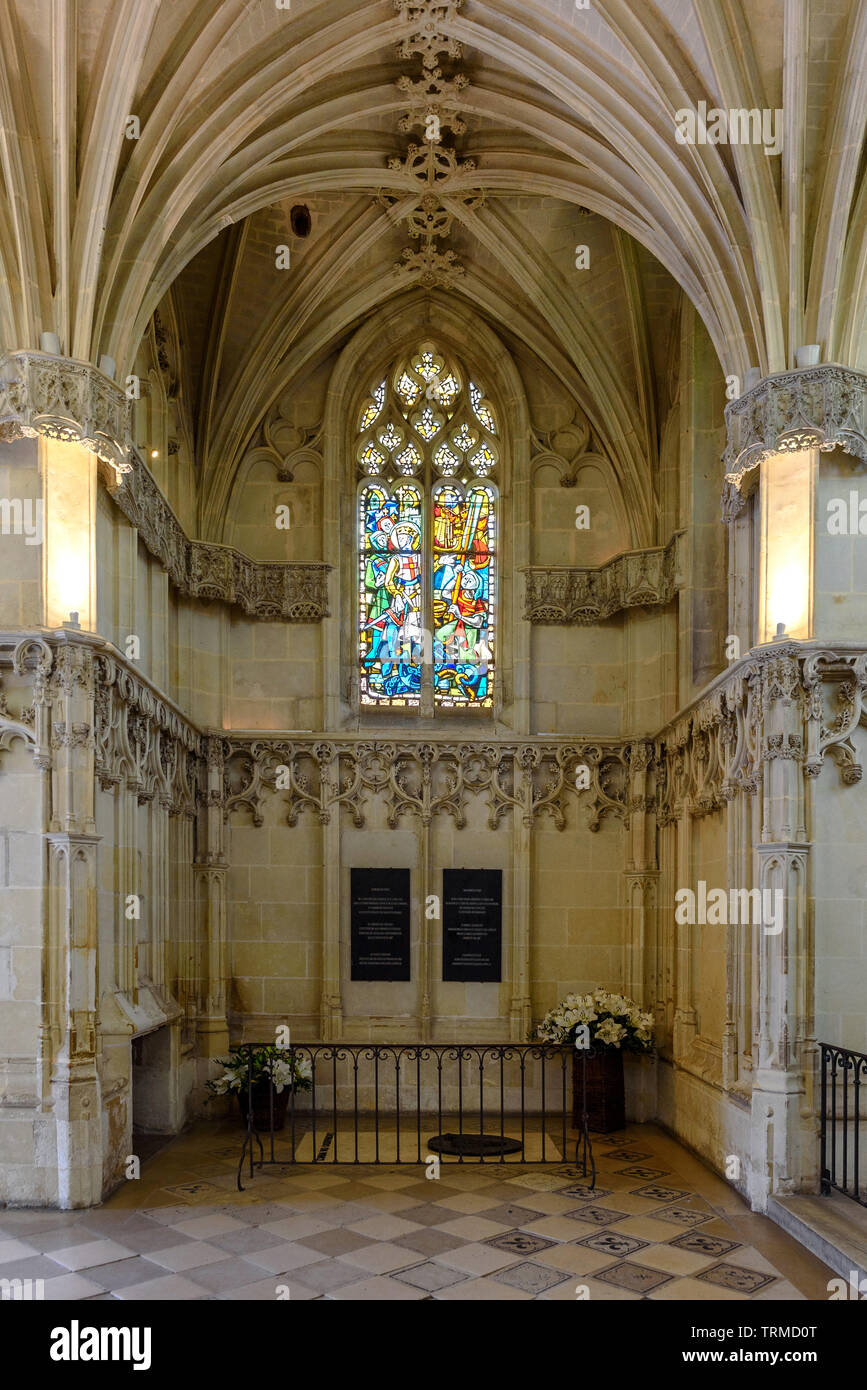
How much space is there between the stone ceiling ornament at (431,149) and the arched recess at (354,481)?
1.94 feet

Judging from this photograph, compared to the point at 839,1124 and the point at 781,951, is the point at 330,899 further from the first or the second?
the point at 839,1124

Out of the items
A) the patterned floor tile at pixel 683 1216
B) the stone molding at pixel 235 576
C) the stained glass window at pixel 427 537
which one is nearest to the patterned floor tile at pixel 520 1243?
the patterned floor tile at pixel 683 1216

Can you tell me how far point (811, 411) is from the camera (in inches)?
355

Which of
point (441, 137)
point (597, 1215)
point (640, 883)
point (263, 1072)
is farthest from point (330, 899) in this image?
point (441, 137)

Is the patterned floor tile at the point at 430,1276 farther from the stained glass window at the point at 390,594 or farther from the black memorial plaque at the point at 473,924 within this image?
the stained glass window at the point at 390,594

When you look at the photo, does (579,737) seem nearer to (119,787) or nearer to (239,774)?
(239,774)

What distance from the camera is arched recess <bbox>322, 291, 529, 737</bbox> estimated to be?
557 inches

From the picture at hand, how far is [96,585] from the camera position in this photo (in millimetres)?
9398

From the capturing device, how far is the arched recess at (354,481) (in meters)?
14.2

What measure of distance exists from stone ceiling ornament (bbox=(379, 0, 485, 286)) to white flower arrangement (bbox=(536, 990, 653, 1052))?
7756 millimetres

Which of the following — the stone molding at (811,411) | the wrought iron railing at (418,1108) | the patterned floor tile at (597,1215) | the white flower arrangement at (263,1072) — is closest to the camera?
the patterned floor tile at (597,1215)

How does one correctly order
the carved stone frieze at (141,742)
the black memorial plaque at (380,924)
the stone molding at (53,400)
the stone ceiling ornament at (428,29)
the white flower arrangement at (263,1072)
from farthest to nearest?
the black memorial plaque at (380,924), the white flower arrangement at (263,1072), the stone ceiling ornament at (428,29), the carved stone frieze at (141,742), the stone molding at (53,400)

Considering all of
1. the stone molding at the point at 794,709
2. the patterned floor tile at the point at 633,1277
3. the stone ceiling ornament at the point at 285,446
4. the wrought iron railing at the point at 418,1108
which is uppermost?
the stone ceiling ornament at the point at 285,446

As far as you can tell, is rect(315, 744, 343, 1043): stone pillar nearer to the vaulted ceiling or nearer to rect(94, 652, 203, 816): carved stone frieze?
rect(94, 652, 203, 816): carved stone frieze
